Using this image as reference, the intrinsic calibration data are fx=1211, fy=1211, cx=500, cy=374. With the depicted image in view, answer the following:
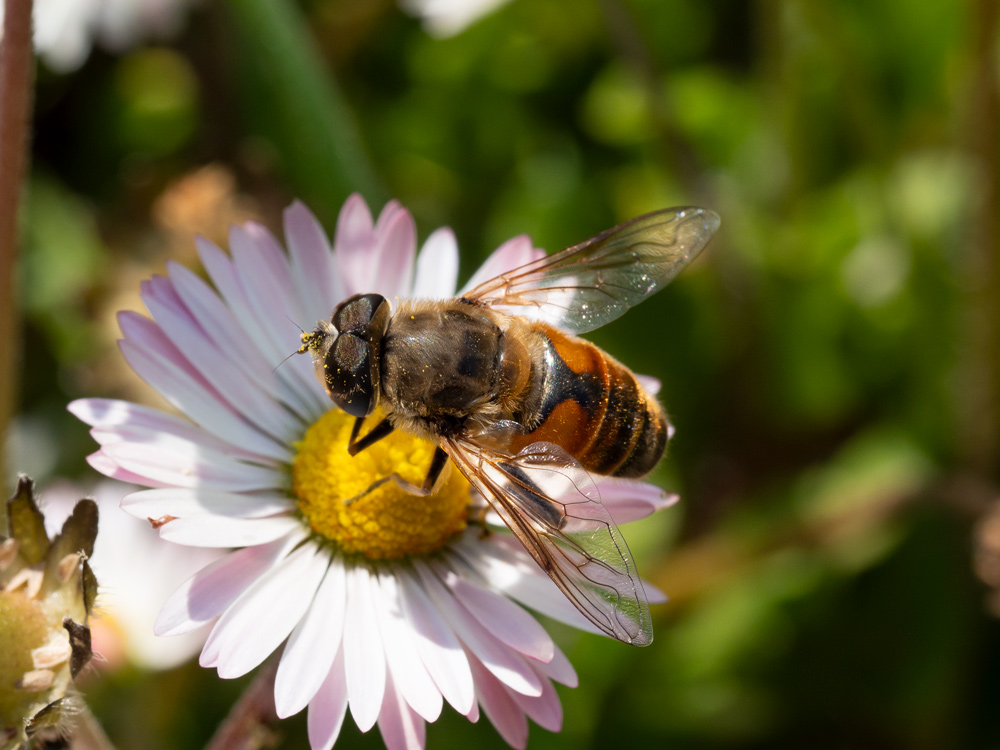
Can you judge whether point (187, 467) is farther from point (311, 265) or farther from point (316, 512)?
point (311, 265)

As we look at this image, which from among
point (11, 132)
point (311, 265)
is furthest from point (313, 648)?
point (11, 132)

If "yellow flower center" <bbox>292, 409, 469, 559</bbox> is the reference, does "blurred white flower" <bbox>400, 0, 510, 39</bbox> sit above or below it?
above

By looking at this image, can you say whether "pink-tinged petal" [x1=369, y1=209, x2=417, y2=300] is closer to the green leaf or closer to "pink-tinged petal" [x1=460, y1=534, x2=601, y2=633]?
"pink-tinged petal" [x1=460, y1=534, x2=601, y2=633]

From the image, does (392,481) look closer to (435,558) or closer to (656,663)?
(435,558)

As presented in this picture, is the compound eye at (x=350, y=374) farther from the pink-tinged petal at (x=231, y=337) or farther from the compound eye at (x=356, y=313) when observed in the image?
the pink-tinged petal at (x=231, y=337)

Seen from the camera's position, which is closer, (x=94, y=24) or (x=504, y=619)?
(x=504, y=619)

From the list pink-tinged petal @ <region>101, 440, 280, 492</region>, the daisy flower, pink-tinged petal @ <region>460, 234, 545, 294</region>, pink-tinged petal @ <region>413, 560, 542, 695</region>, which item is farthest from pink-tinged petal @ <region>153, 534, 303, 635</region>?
pink-tinged petal @ <region>460, 234, 545, 294</region>
